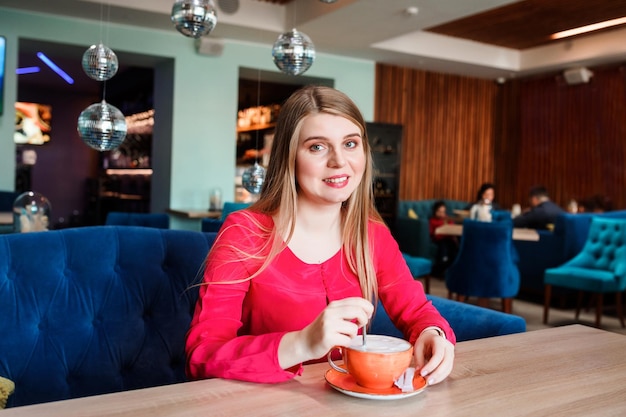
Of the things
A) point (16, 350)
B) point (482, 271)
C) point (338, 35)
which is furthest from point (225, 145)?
point (16, 350)

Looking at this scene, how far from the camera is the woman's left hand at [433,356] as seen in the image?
1.06m

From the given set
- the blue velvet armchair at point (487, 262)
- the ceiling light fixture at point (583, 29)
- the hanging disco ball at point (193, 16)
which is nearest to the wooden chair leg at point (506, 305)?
the blue velvet armchair at point (487, 262)

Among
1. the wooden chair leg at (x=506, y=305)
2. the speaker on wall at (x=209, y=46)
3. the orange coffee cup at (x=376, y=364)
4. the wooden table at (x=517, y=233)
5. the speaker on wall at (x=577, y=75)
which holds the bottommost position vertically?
the wooden chair leg at (x=506, y=305)

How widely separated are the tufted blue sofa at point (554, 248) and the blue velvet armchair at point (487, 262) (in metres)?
1.34

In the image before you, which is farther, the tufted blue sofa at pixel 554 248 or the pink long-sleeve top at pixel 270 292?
the tufted blue sofa at pixel 554 248

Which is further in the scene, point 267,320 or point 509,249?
point 509,249

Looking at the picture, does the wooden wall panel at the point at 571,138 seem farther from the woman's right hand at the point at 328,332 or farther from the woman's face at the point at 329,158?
the woman's right hand at the point at 328,332

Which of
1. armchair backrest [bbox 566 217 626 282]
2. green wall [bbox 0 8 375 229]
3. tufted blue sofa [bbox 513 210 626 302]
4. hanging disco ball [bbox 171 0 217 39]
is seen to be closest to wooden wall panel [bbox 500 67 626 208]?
tufted blue sofa [bbox 513 210 626 302]

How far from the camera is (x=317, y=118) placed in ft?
4.81

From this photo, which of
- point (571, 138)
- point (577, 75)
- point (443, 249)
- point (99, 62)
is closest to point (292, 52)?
point (99, 62)

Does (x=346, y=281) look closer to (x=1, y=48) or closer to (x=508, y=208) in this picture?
(x=1, y=48)

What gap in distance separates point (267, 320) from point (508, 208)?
9246 millimetres

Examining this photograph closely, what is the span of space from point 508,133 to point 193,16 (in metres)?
8.02

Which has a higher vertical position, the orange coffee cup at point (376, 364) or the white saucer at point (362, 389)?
the orange coffee cup at point (376, 364)
